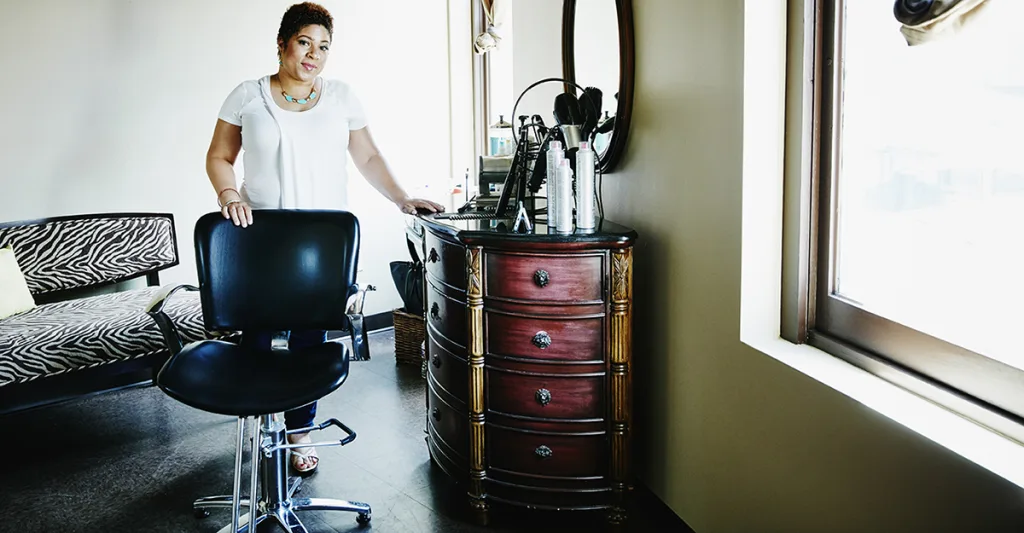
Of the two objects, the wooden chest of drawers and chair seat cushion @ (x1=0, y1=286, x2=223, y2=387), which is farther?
chair seat cushion @ (x1=0, y1=286, x2=223, y2=387)

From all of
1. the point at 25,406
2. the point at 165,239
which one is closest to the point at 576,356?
the point at 25,406

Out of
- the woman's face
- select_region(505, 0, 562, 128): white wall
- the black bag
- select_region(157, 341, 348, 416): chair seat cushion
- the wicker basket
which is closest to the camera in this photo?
select_region(157, 341, 348, 416): chair seat cushion

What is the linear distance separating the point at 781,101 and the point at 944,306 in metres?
0.62

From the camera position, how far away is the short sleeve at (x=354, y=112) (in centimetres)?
266

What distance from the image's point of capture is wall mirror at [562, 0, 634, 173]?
90.8 inches

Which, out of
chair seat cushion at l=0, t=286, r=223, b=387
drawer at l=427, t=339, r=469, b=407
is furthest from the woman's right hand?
chair seat cushion at l=0, t=286, r=223, b=387

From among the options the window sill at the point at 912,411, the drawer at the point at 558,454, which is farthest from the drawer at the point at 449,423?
the window sill at the point at 912,411

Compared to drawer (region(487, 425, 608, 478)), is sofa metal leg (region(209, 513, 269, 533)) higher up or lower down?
lower down

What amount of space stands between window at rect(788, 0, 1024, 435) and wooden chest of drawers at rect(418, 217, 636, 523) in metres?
0.55

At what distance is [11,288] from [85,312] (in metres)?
0.31

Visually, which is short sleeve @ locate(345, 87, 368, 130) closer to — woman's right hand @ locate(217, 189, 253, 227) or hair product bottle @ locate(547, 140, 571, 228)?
woman's right hand @ locate(217, 189, 253, 227)

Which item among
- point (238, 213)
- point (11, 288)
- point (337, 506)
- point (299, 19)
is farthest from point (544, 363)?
point (11, 288)

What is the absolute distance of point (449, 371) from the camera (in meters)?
2.35

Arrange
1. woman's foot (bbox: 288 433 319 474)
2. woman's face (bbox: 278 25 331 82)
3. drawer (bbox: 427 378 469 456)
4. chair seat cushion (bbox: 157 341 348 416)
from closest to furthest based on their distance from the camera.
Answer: chair seat cushion (bbox: 157 341 348 416), drawer (bbox: 427 378 469 456), woman's face (bbox: 278 25 331 82), woman's foot (bbox: 288 433 319 474)
